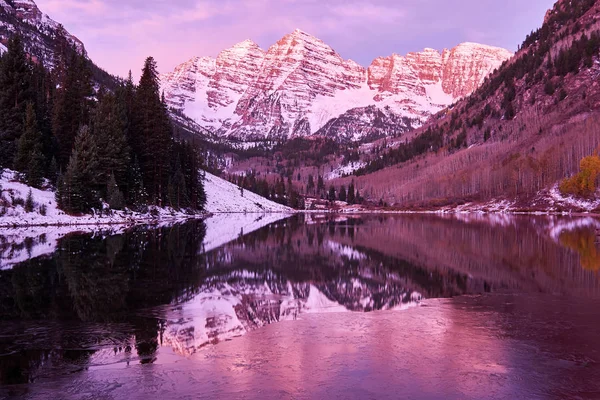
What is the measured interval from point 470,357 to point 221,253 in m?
24.8

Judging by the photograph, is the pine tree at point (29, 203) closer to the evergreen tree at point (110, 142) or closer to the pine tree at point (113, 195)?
the evergreen tree at point (110, 142)

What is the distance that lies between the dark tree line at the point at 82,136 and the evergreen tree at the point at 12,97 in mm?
119

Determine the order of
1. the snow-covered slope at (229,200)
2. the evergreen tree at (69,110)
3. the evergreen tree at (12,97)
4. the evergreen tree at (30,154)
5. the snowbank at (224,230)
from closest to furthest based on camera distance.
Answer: the snowbank at (224,230), the evergreen tree at (30,154), the evergreen tree at (12,97), the evergreen tree at (69,110), the snow-covered slope at (229,200)

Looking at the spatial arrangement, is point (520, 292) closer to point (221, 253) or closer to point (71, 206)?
point (221, 253)

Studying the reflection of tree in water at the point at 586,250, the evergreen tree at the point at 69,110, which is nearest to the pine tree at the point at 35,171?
the evergreen tree at the point at 69,110

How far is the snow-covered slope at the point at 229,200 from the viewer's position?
458ft

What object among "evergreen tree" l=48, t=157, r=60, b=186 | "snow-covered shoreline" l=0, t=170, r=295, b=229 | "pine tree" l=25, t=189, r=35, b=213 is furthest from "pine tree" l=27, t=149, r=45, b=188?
"pine tree" l=25, t=189, r=35, b=213

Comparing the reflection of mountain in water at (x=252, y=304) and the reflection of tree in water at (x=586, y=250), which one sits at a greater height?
the reflection of tree in water at (x=586, y=250)

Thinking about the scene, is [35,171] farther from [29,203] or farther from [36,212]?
[36,212]

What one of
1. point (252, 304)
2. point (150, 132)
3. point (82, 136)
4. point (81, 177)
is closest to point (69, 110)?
point (150, 132)

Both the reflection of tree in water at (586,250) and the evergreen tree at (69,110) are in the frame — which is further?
the evergreen tree at (69,110)

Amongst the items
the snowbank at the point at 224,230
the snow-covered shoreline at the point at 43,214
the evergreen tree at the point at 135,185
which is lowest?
the snowbank at the point at 224,230

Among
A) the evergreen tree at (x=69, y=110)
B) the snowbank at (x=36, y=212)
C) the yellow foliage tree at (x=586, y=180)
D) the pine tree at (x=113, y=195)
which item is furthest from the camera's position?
the yellow foliage tree at (x=586, y=180)

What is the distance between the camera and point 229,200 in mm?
152500
